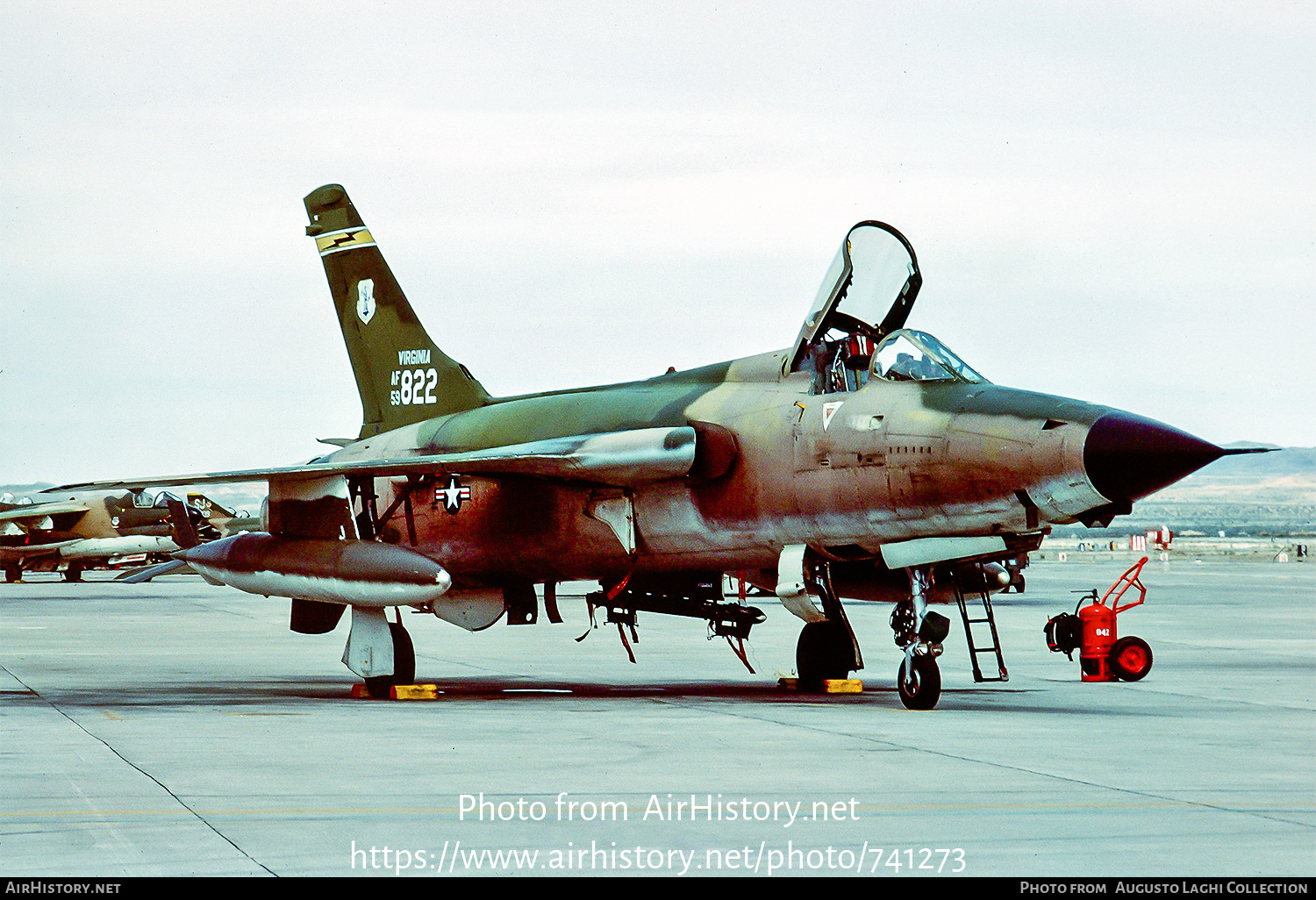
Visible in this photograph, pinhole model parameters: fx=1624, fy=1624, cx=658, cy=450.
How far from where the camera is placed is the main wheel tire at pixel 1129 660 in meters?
15.5

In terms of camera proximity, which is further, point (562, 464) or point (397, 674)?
point (397, 674)

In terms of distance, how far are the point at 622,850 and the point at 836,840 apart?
913 mm

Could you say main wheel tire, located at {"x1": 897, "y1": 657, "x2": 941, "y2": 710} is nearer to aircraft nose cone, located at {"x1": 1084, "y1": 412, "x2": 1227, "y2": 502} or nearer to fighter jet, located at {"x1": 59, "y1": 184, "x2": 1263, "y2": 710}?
fighter jet, located at {"x1": 59, "y1": 184, "x2": 1263, "y2": 710}

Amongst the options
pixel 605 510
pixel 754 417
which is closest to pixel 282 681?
pixel 605 510

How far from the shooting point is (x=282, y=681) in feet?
54.4

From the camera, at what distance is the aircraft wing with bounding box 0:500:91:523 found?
4794 cm

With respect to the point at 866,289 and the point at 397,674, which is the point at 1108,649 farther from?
the point at 397,674

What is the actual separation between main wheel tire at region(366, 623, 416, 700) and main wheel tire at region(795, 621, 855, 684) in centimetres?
356

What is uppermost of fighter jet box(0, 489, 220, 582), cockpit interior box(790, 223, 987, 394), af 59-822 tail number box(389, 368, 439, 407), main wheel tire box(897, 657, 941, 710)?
cockpit interior box(790, 223, 987, 394)

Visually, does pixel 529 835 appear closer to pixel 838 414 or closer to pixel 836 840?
pixel 836 840

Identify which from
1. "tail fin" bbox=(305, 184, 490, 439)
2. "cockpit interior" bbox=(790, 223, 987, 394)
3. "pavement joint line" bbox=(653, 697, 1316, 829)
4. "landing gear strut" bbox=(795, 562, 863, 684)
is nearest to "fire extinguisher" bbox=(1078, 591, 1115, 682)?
"landing gear strut" bbox=(795, 562, 863, 684)

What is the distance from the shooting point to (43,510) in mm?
48125

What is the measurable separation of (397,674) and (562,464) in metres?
2.60

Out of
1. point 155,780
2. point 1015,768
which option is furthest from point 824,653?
point 155,780
